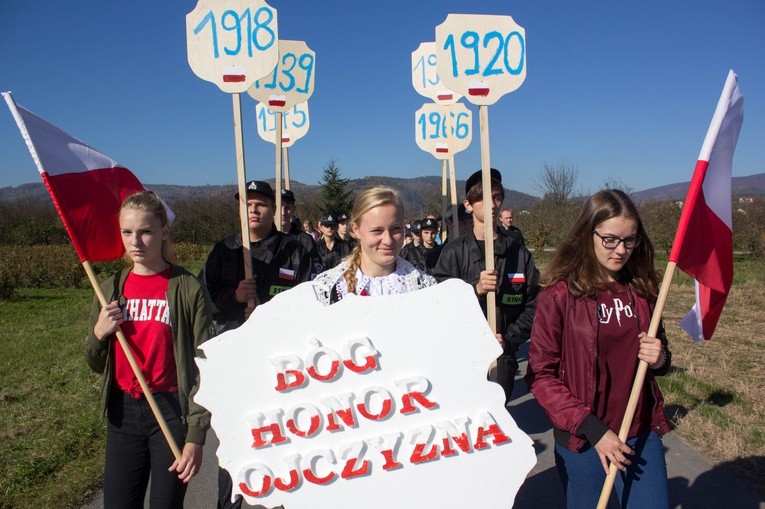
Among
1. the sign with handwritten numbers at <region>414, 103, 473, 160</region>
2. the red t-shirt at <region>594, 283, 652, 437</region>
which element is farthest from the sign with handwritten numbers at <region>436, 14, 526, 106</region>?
the sign with handwritten numbers at <region>414, 103, 473, 160</region>

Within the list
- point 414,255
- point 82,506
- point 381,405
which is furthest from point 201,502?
point 414,255

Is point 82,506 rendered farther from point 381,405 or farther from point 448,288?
point 448,288

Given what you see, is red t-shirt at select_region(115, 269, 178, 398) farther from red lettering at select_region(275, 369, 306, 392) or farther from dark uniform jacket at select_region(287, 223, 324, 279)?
dark uniform jacket at select_region(287, 223, 324, 279)

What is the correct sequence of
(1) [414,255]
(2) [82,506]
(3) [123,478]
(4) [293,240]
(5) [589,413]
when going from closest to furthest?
(5) [589,413] < (3) [123,478] < (2) [82,506] < (4) [293,240] < (1) [414,255]

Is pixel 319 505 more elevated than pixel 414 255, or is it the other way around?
pixel 414 255

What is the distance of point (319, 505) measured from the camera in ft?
6.40

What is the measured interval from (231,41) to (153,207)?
1185 millimetres

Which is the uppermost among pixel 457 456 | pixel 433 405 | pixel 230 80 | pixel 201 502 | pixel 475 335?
pixel 230 80

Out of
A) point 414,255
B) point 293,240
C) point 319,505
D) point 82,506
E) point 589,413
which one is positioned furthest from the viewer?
point 414,255

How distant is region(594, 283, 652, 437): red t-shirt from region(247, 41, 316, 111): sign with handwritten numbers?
3.02m

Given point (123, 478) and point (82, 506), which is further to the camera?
point (82, 506)

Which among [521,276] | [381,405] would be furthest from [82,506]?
[521,276]

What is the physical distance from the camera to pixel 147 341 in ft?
7.75

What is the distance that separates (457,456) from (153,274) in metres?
1.49
